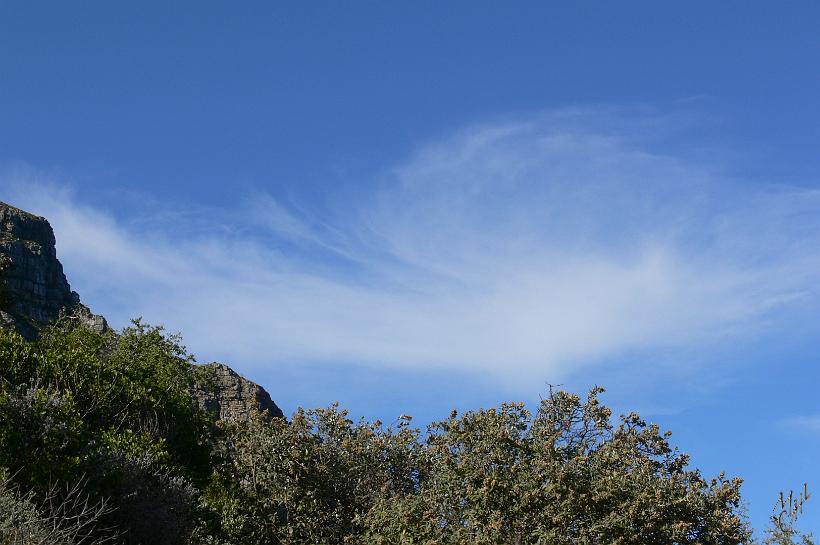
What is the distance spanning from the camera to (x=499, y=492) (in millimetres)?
21953

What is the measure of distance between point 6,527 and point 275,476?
12113 mm

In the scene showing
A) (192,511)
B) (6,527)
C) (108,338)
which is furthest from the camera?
(108,338)

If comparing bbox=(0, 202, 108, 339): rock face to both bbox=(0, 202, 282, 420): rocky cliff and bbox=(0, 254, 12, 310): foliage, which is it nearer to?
bbox=(0, 202, 282, 420): rocky cliff

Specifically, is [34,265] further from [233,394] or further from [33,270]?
[233,394]

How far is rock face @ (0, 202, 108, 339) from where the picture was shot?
127438 millimetres

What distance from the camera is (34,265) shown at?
474 feet

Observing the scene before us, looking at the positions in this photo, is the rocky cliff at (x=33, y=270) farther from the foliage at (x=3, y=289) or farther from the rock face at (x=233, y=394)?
the foliage at (x=3, y=289)

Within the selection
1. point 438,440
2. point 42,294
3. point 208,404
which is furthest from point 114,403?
point 42,294

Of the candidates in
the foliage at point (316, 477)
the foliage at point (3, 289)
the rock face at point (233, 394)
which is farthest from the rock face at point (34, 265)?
the foliage at point (316, 477)

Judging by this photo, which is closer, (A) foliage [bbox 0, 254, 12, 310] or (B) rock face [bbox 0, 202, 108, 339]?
(A) foliage [bbox 0, 254, 12, 310]

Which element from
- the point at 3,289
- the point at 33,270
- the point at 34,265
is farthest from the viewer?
the point at 34,265

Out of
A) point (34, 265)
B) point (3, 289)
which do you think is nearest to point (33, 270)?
point (34, 265)

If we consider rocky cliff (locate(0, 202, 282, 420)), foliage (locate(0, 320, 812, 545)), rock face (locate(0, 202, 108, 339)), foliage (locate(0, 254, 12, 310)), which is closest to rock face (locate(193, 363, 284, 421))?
foliage (locate(0, 254, 12, 310))

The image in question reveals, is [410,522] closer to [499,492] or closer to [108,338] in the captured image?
[499,492]
